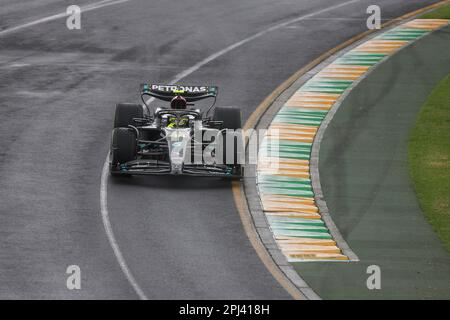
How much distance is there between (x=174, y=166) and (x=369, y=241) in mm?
5440

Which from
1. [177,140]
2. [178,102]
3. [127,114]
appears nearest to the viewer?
[177,140]

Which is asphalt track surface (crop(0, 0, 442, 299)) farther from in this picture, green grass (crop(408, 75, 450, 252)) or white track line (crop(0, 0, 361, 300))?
Result: green grass (crop(408, 75, 450, 252))

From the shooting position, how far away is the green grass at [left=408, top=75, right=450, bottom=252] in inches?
1230

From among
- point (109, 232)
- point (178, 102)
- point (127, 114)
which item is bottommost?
point (109, 232)

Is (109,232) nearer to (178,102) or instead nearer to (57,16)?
(178,102)

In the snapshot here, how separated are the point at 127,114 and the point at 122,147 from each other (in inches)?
108

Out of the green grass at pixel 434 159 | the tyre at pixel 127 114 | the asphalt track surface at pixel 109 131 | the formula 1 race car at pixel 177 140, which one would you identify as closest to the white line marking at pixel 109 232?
the asphalt track surface at pixel 109 131

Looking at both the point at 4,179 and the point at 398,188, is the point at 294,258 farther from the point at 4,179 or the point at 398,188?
the point at 4,179

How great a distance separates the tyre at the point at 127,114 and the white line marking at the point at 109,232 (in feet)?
3.26

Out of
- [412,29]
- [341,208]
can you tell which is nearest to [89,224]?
[341,208]

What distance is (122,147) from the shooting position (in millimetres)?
32312

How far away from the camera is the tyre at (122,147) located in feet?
106

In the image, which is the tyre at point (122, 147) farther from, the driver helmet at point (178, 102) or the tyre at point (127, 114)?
the driver helmet at point (178, 102)

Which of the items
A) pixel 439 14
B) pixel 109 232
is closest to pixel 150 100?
pixel 109 232
